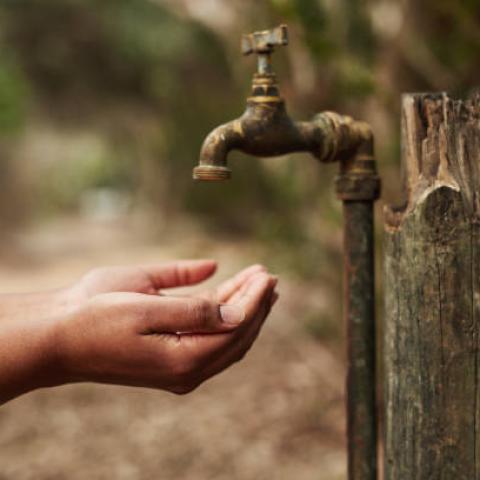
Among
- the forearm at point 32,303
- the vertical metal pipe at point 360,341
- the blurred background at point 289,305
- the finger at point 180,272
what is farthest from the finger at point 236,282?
the blurred background at point 289,305

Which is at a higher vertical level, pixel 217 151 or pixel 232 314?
pixel 217 151

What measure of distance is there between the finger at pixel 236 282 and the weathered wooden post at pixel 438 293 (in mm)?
305

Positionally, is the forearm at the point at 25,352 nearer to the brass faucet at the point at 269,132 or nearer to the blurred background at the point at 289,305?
the brass faucet at the point at 269,132

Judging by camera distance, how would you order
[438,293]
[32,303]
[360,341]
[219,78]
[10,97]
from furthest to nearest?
[219,78]
[10,97]
[32,303]
[360,341]
[438,293]

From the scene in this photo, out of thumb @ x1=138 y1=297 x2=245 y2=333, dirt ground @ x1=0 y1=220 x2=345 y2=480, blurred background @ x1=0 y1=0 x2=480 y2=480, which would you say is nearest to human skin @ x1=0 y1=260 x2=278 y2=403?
thumb @ x1=138 y1=297 x2=245 y2=333

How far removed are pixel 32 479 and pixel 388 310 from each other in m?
2.32

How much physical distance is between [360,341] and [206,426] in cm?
228

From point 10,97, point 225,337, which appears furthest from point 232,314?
point 10,97

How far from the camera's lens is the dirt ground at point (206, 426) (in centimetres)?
319

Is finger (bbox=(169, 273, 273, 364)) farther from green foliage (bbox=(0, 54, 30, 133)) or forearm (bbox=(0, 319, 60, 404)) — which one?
green foliage (bbox=(0, 54, 30, 133))

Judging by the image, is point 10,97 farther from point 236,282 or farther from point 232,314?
point 232,314

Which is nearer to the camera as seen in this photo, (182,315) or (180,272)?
(182,315)

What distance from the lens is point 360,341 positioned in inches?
58.3

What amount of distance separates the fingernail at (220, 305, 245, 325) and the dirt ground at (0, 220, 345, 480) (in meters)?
1.88
